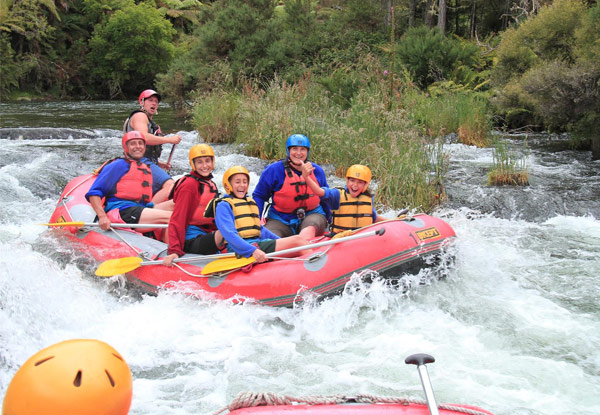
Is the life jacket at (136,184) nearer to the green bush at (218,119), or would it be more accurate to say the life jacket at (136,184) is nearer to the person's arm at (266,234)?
the person's arm at (266,234)

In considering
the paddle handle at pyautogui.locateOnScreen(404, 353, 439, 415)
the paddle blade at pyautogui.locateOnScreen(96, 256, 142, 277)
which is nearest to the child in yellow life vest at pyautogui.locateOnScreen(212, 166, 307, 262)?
the paddle blade at pyautogui.locateOnScreen(96, 256, 142, 277)

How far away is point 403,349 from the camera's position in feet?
11.9

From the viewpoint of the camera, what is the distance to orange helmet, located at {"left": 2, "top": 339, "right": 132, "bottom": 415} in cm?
133

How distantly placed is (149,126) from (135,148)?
0.81 metres

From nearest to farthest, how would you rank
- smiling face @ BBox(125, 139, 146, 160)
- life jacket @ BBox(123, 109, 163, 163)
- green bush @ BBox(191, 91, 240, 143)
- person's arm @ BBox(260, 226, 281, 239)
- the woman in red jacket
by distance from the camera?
the woman in red jacket, person's arm @ BBox(260, 226, 281, 239), smiling face @ BBox(125, 139, 146, 160), life jacket @ BBox(123, 109, 163, 163), green bush @ BBox(191, 91, 240, 143)

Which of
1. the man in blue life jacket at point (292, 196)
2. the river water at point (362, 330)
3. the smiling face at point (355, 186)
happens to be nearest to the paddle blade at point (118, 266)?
the river water at point (362, 330)

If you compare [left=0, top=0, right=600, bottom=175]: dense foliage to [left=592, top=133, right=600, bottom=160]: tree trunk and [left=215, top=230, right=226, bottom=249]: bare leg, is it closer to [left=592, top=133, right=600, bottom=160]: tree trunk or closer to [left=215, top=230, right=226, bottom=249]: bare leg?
[left=592, top=133, right=600, bottom=160]: tree trunk

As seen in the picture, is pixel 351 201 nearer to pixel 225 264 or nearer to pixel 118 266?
pixel 225 264

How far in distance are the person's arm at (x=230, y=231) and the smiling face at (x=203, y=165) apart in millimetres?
398

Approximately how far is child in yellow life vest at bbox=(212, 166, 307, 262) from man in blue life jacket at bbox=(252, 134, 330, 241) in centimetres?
36

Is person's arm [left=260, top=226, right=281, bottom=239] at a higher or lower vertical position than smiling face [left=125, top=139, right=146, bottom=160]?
lower

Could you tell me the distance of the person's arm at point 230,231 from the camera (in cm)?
406

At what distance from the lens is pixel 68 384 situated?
1.35 m

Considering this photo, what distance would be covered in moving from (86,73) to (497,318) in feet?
93.4
